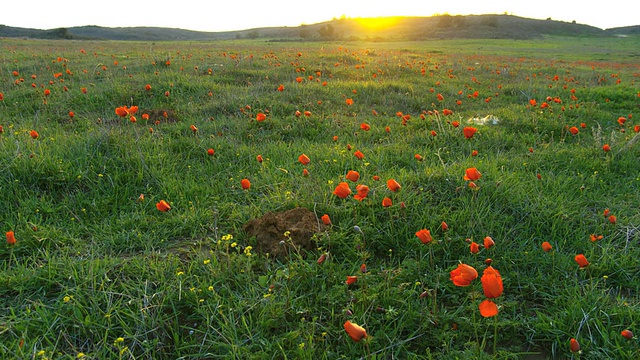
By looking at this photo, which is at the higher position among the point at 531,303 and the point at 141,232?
the point at 141,232

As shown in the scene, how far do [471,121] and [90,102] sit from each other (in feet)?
19.7

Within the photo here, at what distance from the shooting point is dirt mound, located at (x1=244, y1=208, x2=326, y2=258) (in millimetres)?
2557

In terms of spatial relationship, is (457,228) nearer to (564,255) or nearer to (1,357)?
(564,255)

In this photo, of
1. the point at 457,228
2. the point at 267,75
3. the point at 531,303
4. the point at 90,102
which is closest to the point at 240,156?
the point at 457,228

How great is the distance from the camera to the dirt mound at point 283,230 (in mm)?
2557

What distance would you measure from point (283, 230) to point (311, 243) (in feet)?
0.71

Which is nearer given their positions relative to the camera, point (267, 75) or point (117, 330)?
point (117, 330)

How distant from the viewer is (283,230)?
8.66 feet

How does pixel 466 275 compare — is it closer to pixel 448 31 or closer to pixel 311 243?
pixel 311 243

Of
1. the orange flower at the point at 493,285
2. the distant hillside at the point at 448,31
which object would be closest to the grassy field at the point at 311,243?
the orange flower at the point at 493,285

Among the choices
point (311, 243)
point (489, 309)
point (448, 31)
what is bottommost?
point (311, 243)

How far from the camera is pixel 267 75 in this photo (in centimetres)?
885

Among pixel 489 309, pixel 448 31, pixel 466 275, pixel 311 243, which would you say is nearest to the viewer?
pixel 489 309

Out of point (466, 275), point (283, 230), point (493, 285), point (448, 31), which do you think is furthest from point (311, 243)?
point (448, 31)
